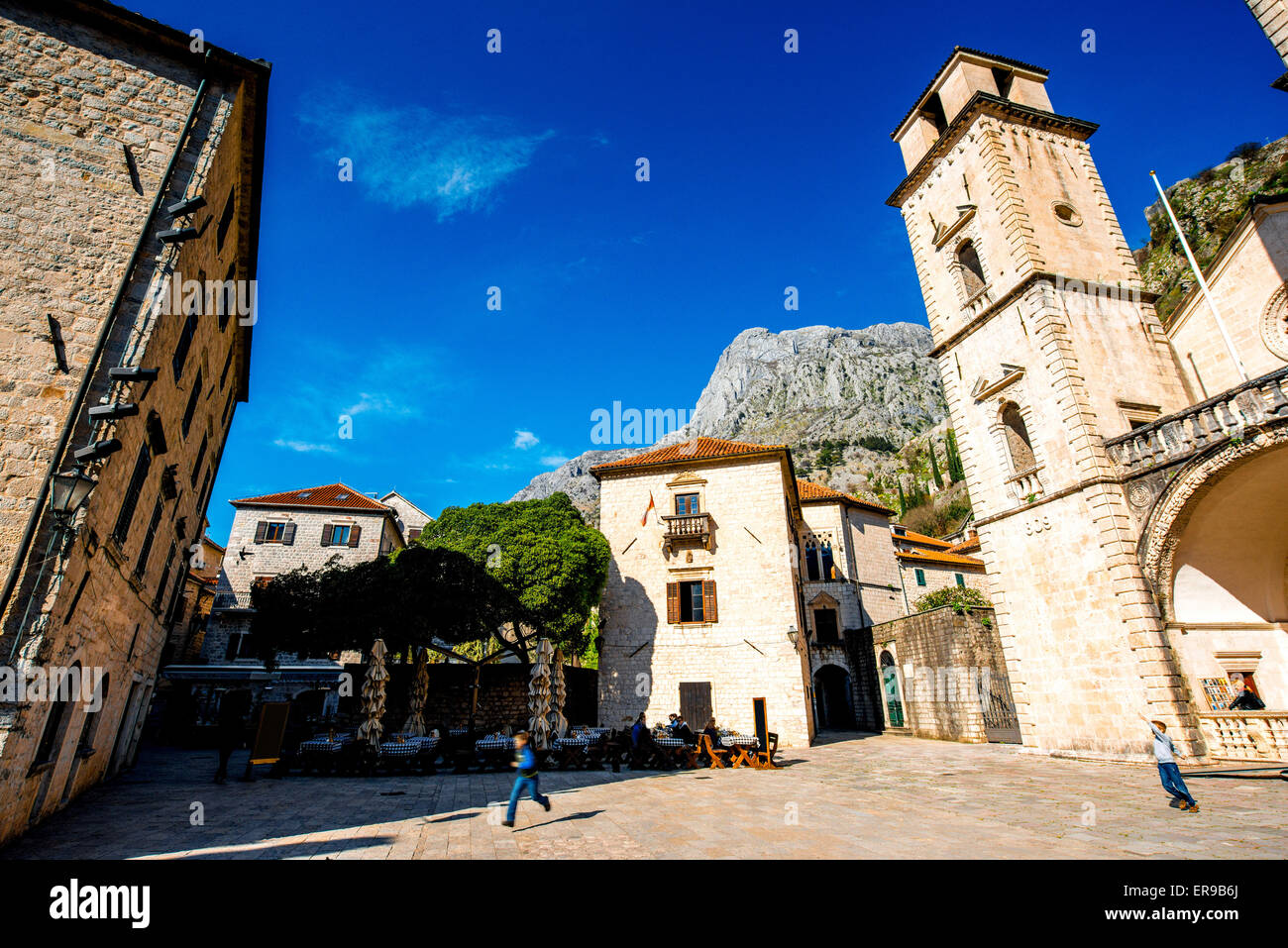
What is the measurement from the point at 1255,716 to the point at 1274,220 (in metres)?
13.1

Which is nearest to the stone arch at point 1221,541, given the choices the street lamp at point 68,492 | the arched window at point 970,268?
the arched window at point 970,268

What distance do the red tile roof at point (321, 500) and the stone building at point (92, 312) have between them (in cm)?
2400

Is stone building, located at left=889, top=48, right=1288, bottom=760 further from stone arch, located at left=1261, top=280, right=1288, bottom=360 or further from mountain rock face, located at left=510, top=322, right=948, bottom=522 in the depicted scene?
mountain rock face, located at left=510, top=322, right=948, bottom=522

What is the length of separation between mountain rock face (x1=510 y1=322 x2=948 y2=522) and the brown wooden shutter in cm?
5779

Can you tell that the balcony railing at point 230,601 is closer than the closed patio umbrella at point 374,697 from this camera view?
No

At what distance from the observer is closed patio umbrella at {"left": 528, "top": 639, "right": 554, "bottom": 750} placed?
52.5 ft

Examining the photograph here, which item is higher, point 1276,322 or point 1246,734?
point 1276,322

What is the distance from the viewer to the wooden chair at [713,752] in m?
15.3

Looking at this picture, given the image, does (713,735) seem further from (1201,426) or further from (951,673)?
(1201,426)

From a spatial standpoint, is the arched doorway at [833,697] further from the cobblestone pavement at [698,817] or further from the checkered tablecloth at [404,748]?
the checkered tablecloth at [404,748]

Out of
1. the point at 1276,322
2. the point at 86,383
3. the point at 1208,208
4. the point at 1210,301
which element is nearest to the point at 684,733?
the point at 86,383

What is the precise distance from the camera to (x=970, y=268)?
61.7 feet

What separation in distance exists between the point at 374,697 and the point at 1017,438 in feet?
63.8
